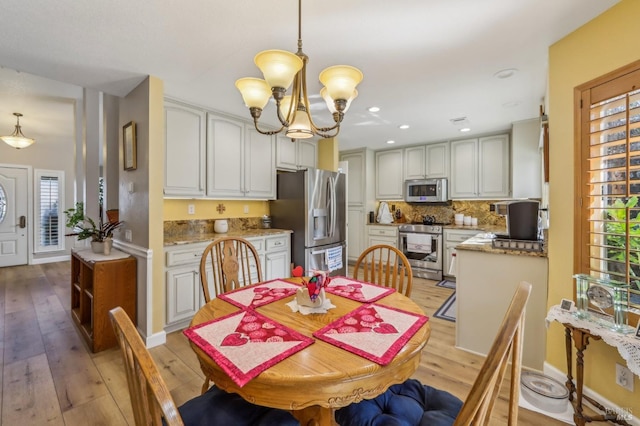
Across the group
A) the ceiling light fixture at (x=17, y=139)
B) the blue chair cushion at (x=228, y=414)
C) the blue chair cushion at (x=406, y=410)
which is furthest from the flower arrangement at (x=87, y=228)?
the ceiling light fixture at (x=17, y=139)

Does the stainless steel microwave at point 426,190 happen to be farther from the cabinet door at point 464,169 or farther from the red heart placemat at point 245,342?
the red heart placemat at point 245,342

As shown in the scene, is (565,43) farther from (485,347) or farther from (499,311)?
(485,347)

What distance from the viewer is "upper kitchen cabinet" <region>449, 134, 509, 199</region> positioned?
4.21m

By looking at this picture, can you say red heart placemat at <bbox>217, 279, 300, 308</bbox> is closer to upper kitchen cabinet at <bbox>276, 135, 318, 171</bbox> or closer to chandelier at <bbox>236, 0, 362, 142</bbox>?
chandelier at <bbox>236, 0, 362, 142</bbox>

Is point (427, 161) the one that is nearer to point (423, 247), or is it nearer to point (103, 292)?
point (423, 247)

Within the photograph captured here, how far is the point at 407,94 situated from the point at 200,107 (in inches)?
89.3

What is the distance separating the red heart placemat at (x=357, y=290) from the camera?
1.52m

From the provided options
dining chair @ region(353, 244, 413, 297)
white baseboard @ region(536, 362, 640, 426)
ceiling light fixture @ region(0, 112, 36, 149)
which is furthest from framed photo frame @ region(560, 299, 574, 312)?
ceiling light fixture @ region(0, 112, 36, 149)

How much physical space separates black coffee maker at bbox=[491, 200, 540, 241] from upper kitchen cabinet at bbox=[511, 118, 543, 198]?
1742mm

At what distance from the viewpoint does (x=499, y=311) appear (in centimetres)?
225

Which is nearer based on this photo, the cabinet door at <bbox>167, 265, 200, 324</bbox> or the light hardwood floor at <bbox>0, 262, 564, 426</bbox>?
the light hardwood floor at <bbox>0, 262, 564, 426</bbox>

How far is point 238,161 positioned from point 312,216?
119cm

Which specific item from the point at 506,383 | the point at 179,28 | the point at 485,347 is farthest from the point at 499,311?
the point at 179,28

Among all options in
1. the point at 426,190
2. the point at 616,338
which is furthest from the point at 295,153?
the point at 616,338
